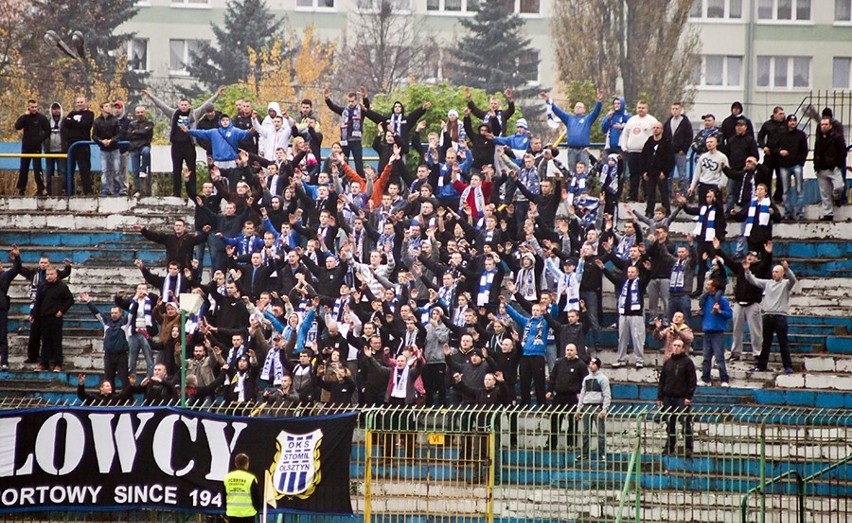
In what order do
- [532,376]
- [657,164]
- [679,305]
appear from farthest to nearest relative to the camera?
[657,164]
[679,305]
[532,376]

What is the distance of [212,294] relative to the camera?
2628 cm

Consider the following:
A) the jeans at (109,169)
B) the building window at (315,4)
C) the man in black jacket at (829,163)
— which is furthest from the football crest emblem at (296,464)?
the building window at (315,4)

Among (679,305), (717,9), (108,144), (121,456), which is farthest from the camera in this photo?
(717,9)

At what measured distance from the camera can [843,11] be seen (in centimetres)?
6581

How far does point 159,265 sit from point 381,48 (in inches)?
1370

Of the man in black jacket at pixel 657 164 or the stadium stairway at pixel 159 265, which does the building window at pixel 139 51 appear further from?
the man in black jacket at pixel 657 164

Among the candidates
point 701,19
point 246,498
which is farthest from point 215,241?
point 701,19

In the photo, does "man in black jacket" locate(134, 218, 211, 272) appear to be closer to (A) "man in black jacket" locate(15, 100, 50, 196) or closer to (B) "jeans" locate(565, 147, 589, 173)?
(A) "man in black jacket" locate(15, 100, 50, 196)

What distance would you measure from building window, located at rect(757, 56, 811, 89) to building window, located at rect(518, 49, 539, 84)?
31.3ft

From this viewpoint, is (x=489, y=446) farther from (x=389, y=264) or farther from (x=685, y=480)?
(x=389, y=264)

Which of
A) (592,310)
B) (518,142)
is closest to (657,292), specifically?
(592,310)

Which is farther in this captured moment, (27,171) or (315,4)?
Answer: (315,4)

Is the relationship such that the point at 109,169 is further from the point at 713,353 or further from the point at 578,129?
the point at 713,353

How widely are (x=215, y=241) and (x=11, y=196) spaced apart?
23.8ft
